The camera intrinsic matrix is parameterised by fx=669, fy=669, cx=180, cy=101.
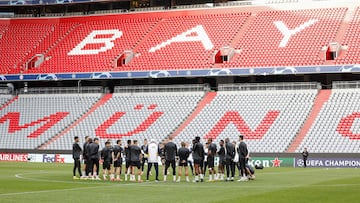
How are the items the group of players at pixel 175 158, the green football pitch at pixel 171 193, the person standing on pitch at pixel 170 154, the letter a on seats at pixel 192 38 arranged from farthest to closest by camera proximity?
the letter a on seats at pixel 192 38, the group of players at pixel 175 158, the person standing on pitch at pixel 170 154, the green football pitch at pixel 171 193

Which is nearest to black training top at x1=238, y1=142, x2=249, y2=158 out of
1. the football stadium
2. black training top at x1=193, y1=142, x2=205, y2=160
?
black training top at x1=193, y1=142, x2=205, y2=160

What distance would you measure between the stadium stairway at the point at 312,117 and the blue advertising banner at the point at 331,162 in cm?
231

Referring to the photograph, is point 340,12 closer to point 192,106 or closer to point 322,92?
point 322,92

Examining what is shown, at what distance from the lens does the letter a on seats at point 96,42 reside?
74875 millimetres

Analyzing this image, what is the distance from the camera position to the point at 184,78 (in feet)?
234

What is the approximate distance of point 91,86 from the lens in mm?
74312

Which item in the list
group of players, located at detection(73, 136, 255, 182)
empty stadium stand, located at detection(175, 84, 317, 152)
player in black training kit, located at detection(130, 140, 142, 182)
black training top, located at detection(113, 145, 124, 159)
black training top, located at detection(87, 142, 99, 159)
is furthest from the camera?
empty stadium stand, located at detection(175, 84, 317, 152)

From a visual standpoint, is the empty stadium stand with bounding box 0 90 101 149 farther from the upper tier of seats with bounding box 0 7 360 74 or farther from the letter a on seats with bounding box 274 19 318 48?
the letter a on seats with bounding box 274 19 318 48

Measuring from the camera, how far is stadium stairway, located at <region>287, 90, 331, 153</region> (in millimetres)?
56031

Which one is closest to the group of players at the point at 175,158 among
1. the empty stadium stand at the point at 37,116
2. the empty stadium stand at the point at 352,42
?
the empty stadium stand at the point at 352,42

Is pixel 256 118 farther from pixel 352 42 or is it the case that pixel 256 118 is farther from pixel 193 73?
pixel 352 42

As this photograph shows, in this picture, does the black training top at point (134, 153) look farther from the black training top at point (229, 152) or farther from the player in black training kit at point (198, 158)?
the black training top at point (229, 152)

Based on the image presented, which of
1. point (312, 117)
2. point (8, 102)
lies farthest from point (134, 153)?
point (8, 102)

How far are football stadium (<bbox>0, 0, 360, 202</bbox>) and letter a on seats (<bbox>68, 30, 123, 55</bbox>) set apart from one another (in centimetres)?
14
